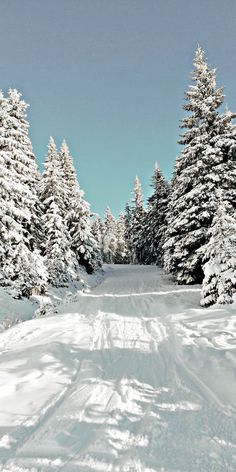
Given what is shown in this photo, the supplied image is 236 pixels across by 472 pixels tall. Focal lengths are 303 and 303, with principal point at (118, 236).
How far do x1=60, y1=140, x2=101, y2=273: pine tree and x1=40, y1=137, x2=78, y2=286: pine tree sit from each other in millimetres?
3674

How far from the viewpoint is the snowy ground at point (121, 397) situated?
3213 millimetres

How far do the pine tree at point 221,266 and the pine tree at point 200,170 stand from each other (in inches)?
142

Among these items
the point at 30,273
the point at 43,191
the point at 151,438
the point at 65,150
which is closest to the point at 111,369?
the point at 151,438

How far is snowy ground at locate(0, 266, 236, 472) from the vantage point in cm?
321

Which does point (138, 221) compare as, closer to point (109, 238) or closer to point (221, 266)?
point (109, 238)

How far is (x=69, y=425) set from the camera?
3.88 m

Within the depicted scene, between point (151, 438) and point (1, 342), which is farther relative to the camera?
point (1, 342)

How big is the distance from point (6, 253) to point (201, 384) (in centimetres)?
1270

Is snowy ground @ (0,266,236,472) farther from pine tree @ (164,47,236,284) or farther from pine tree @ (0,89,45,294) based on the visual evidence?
pine tree @ (164,47,236,284)

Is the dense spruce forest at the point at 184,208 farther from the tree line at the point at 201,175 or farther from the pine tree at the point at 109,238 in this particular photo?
the pine tree at the point at 109,238

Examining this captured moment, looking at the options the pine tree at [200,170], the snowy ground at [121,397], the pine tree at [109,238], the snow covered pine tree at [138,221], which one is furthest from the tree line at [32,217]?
the pine tree at [109,238]

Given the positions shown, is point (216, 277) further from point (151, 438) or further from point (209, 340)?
point (151, 438)

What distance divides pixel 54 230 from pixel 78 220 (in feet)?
26.2

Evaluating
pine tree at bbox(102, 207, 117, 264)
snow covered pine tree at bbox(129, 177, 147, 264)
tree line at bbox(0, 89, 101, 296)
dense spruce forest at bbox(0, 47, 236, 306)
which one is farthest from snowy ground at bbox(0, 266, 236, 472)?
pine tree at bbox(102, 207, 117, 264)
